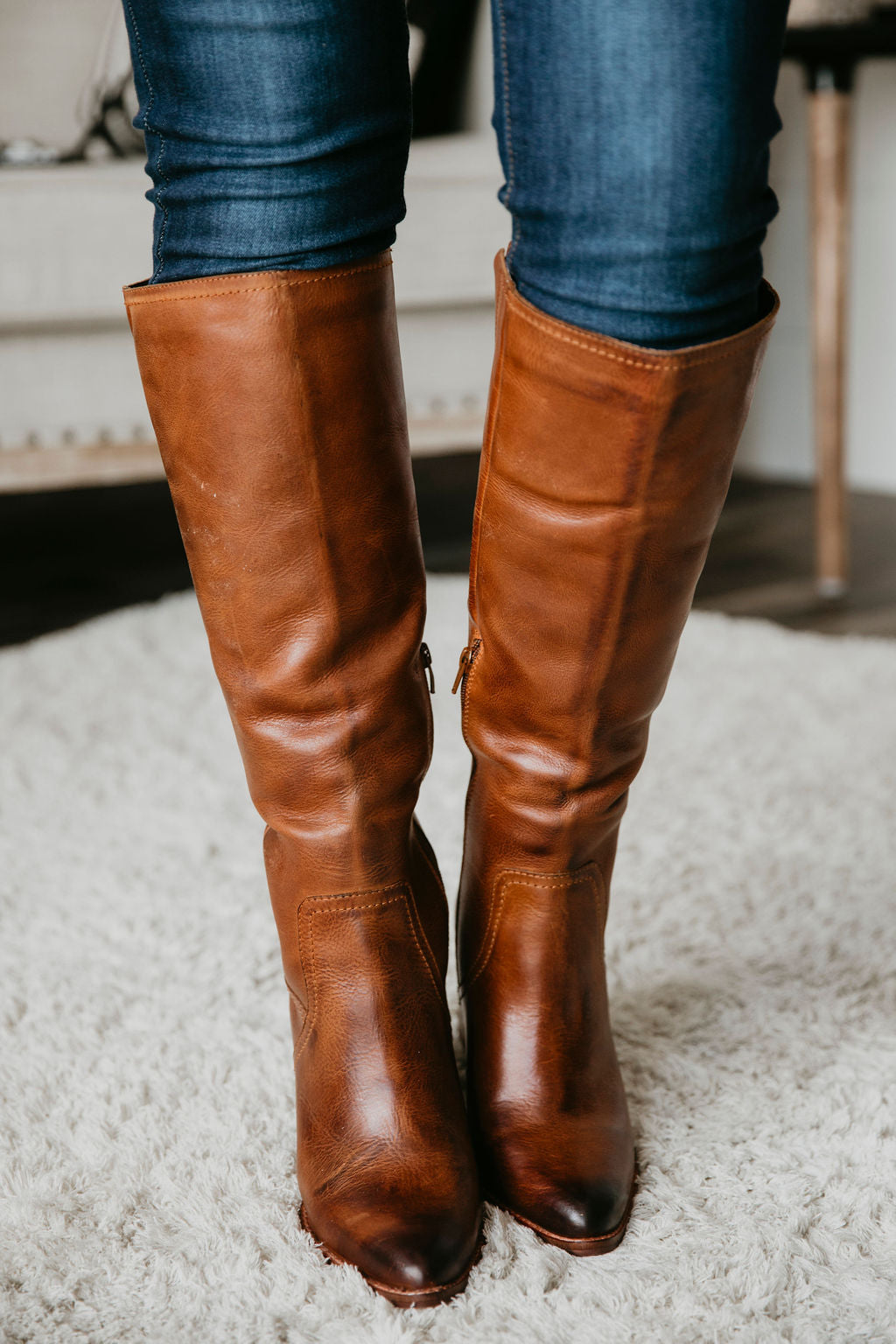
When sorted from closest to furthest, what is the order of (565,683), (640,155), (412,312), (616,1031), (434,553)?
1. (640,155)
2. (565,683)
3. (616,1031)
4. (412,312)
5. (434,553)

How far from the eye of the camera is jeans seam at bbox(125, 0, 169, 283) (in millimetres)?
520

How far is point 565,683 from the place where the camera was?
57cm

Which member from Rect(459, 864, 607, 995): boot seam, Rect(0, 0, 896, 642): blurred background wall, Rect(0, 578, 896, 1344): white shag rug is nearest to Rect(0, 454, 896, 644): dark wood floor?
Rect(0, 0, 896, 642): blurred background wall

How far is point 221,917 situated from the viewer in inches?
36.6

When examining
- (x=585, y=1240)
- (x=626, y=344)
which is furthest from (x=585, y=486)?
(x=585, y=1240)

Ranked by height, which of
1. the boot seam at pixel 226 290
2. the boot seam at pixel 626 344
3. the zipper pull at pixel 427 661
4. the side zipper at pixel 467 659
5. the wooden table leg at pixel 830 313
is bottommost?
the wooden table leg at pixel 830 313

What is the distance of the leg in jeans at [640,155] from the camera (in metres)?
0.45

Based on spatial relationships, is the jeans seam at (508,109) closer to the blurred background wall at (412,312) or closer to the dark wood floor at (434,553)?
the blurred background wall at (412,312)

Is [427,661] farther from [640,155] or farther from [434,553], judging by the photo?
[434,553]

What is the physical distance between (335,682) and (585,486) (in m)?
0.16

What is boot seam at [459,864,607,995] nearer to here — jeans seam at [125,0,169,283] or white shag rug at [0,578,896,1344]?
white shag rug at [0,578,896,1344]

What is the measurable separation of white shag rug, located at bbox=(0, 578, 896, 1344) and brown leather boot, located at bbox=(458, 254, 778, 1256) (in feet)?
0.16

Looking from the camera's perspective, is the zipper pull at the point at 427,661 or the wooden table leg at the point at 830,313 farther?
the wooden table leg at the point at 830,313

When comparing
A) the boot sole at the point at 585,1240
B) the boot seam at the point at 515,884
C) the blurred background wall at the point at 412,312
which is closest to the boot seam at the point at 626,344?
the boot seam at the point at 515,884
